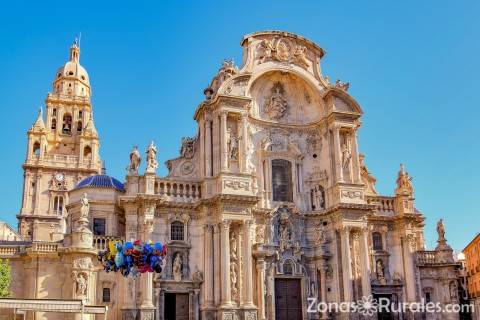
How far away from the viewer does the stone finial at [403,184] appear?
120 feet

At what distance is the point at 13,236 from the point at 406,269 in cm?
3788

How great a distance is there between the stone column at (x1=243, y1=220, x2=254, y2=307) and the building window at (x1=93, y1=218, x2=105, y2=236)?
816cm

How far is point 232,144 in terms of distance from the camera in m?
33.0

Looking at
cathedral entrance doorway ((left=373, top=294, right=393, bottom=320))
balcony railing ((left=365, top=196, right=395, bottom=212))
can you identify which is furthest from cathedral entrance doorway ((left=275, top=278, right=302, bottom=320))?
balcony railing ((left=365, top=196, right=395, bottom=212))

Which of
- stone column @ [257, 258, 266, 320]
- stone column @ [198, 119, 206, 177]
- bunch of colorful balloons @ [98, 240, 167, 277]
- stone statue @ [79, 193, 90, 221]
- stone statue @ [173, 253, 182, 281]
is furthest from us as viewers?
stone column @ [198, 119, 206, 177]

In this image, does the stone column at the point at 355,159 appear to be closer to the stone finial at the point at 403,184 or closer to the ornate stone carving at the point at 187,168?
the stone finial at the point at 403,184

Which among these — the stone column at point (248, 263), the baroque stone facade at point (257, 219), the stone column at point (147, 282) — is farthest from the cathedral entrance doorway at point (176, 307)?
the stone column at point (248, 263)

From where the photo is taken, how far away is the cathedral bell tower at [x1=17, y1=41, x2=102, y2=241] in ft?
201

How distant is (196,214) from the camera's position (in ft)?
106

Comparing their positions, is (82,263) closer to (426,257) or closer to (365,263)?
(365,263)

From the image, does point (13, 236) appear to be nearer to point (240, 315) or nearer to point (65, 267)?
point (65, 267)

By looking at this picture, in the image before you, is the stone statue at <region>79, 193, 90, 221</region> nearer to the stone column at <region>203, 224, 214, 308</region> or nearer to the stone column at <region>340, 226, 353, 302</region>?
the stone column at <region>203, 224, 214, 308</region>

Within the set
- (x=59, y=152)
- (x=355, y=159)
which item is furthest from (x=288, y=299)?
(x=59, y=152)

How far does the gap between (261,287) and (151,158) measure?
9.61 meters
